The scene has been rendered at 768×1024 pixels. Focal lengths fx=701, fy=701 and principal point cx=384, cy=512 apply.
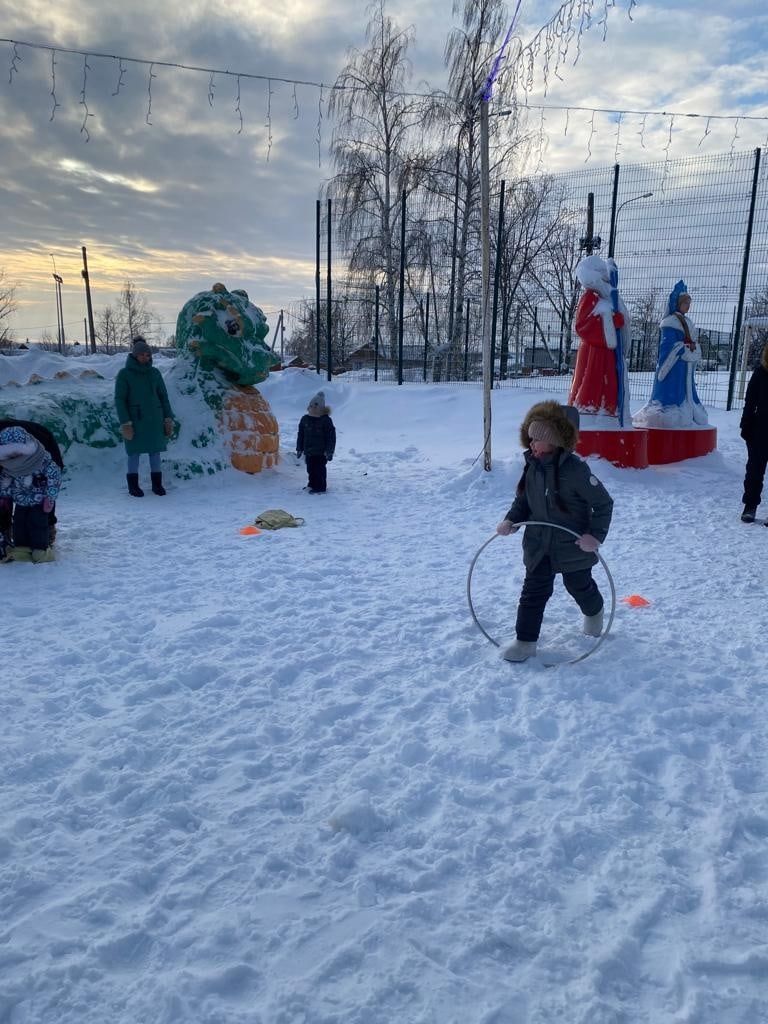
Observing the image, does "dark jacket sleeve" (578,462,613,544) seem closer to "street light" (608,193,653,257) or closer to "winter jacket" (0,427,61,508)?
"winter jacket" (0,427,61,508)

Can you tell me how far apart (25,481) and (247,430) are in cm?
356

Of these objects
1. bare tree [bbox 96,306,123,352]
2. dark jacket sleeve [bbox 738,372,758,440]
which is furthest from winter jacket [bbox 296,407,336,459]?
bare tree [bbox 96,306,123,352]

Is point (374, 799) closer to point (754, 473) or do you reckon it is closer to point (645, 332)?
point (754, 473)

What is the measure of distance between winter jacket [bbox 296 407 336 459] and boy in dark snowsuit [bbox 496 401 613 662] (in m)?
4.34

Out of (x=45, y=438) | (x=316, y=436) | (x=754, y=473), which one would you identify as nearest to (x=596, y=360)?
(x=754, y=473)

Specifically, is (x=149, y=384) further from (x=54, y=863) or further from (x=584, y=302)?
(x=54, y=863)

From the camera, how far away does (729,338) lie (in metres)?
13.5

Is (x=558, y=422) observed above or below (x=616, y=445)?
above

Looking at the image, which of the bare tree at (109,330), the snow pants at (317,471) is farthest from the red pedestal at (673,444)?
the bare tree at (109,330)

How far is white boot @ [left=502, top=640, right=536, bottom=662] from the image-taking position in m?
3.79

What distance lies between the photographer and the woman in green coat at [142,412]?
24.9ft

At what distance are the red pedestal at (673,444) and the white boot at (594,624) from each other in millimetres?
5401

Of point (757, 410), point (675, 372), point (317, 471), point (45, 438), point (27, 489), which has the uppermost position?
point (675, 372)

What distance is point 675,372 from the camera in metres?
8.88
